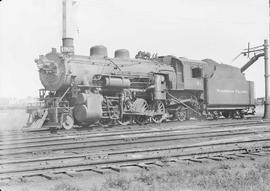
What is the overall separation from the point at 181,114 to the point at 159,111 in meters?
1.82

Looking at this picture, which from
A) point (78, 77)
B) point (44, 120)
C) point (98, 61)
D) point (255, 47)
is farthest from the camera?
point (255, 47)

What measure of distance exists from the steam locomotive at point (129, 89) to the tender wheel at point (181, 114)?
0.05m

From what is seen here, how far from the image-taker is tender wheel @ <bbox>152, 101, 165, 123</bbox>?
695 inches

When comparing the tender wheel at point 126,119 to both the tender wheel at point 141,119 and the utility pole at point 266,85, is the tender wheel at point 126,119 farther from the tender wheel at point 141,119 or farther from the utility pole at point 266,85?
the utility pole at point 266,85

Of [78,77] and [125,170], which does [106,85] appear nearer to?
[78,77]

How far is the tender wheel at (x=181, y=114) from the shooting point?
18.9 meters

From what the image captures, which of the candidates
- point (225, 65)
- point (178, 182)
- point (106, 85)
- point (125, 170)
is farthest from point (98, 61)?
point (178, 182)

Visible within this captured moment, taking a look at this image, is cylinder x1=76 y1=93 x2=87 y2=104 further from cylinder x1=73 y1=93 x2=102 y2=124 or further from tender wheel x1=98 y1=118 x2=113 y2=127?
tender wheel x1=98 y1=118 x2=113 y2=127

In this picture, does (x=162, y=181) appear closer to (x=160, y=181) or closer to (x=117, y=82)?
(x=160, y=181)

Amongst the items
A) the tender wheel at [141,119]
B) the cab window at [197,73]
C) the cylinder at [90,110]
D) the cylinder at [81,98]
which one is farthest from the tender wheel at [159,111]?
the cylinder at [81,98]

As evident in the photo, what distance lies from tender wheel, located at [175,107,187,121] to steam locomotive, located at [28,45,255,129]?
0.05m

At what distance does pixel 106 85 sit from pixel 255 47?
41.0 ft

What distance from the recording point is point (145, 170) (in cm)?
626

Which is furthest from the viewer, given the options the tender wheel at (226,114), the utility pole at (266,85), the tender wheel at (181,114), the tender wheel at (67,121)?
the tender wheel at (226,114)
